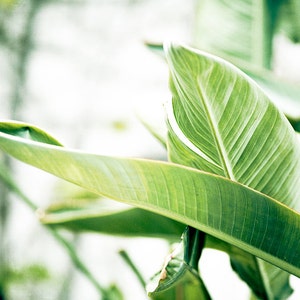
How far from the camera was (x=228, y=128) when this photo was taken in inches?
14.8

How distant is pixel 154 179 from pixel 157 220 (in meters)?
0.19

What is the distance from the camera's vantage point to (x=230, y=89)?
13.8 inches

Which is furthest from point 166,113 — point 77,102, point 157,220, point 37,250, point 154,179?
point 77,102

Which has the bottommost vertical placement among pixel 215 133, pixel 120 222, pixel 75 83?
pixel 75 83

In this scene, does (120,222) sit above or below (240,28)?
below

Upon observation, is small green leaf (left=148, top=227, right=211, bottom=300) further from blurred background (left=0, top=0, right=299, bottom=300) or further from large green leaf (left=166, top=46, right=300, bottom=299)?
blurred background (left=0, top=0, right=299, bottom=300)

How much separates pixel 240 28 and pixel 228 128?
0.44m

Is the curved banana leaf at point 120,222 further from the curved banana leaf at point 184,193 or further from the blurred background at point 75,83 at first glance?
the blurred background at point 75,83

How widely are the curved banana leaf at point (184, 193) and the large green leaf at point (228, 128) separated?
2cm

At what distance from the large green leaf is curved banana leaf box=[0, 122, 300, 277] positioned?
0.06ft

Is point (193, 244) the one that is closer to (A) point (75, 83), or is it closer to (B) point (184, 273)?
(B) point (184, 273)

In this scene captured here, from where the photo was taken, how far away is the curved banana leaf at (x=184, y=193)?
1.14 ft

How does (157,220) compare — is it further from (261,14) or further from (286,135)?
(261,14)

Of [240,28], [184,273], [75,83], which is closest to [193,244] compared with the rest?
[184,273]
